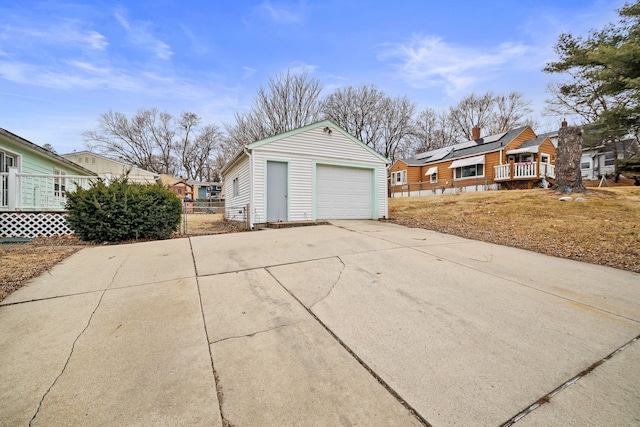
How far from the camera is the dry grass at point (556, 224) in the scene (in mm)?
5551

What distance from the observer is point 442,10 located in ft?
31.7

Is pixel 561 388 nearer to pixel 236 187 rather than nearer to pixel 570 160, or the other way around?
pixel 236 187

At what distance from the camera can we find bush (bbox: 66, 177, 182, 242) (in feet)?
21.4

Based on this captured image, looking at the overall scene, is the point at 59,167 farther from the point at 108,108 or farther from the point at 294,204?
the point at 108,108

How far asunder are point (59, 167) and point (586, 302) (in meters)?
18.2

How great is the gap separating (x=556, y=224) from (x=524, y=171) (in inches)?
511

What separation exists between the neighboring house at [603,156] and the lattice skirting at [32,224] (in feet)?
121

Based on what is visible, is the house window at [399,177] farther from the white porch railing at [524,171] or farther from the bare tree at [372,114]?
the white porch railing at [524,171]

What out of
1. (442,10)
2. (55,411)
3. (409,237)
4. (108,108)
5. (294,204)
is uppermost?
(108,108)

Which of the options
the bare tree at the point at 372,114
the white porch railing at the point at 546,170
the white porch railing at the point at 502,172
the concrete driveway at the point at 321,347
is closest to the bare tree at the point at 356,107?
the bare tree at the point at 372,114

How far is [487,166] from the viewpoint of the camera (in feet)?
67.9

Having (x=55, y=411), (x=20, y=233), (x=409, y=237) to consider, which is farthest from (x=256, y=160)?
(x=55, y=411)

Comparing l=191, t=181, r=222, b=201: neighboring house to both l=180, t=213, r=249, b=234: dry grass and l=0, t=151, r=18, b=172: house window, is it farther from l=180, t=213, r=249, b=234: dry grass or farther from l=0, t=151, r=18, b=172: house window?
l=0, t=151, r=18, b=172: house window

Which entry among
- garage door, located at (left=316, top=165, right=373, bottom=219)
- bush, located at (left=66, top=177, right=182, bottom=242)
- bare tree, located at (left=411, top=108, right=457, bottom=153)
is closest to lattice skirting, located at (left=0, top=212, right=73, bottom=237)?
bush, located at (left=66, top=177, right=182, bottom=242)
